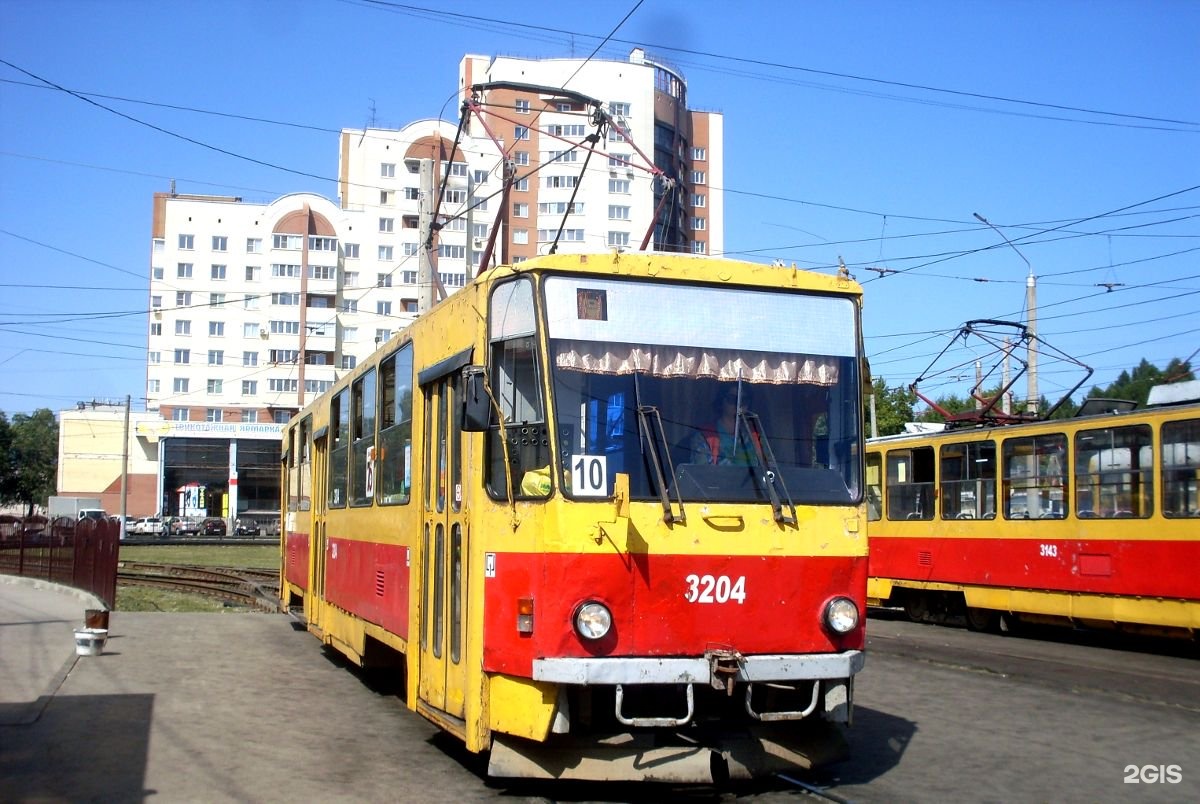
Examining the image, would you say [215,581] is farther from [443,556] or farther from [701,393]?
[701,393]

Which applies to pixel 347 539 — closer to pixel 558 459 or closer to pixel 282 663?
pixel 282 663

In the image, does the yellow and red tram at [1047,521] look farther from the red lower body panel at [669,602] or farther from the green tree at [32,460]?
the green tree at [32,460]

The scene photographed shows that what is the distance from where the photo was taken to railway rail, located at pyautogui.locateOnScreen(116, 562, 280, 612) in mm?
25109

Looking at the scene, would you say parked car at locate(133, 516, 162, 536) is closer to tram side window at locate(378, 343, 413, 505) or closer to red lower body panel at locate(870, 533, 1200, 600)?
red lower body panel at locate(870, 533, 1200, 600)

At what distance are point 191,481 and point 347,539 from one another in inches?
2790

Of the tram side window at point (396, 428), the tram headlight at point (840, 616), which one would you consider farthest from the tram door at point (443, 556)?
the tram headlight at point (840, 616)

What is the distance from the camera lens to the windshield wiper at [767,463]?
7230 millimetres

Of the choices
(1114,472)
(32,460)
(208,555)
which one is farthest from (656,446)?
(32,460)

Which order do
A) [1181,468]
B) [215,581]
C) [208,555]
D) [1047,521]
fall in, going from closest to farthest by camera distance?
[1181,468], [1047,521], [215,581], [208,555]

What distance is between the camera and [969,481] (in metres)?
19.5

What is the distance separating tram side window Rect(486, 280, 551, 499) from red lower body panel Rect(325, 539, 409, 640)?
2.27 meters

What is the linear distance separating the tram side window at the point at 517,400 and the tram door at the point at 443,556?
2.54 feet

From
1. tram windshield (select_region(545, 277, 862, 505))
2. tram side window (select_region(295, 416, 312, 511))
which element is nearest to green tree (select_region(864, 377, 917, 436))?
tram side window (select_region(295, 416, 312, 511))

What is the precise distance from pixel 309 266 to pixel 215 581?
53258 millimetres
